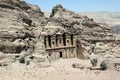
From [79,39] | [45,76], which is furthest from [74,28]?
[45,76]

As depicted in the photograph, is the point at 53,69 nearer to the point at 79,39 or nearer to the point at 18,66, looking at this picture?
the point at 18,66

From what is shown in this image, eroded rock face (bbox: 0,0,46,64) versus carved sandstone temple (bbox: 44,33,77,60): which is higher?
eroded rock face (bbox: 0,0,46,64)

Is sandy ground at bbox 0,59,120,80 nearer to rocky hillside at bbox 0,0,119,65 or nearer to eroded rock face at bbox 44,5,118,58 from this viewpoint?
rocky hillside at bbox 0,0,119,65

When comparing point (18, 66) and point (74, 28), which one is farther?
point (74, 28)

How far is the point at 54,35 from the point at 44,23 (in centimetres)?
680

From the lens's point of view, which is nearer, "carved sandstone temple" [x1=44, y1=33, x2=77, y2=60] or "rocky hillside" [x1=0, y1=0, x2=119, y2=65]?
"rocky hillside" [x1=0, y1=0, x2=119, y2=65]

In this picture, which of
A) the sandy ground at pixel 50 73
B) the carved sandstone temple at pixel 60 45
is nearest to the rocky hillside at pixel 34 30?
the carved sandstone temple at pixel 60 45

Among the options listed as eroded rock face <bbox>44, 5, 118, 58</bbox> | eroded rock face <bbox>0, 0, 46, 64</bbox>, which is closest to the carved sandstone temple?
eroded rock face <bbox>44, 5, 118, 58</bbox>

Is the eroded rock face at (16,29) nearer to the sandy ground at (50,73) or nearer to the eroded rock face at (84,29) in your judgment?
the sandy ground at (50,73)

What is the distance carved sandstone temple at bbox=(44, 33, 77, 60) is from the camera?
4939 cm

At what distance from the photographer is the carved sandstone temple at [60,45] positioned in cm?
4939

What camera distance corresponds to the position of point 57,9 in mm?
58688

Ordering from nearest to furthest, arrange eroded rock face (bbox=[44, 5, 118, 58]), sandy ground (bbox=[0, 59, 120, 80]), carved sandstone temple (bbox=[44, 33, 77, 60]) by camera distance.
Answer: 1. sandy ground (bbox=[0, 59, 120, 80])
2. carved sandstone temple (bbox=[44, 33, 77, 60])
3. eroded rock face (bbox=[44, 5, 118, 58])

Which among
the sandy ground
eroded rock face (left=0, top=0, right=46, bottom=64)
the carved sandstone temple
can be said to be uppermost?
eroded rock face (left=0, top=0, right=46, bottom=64)
